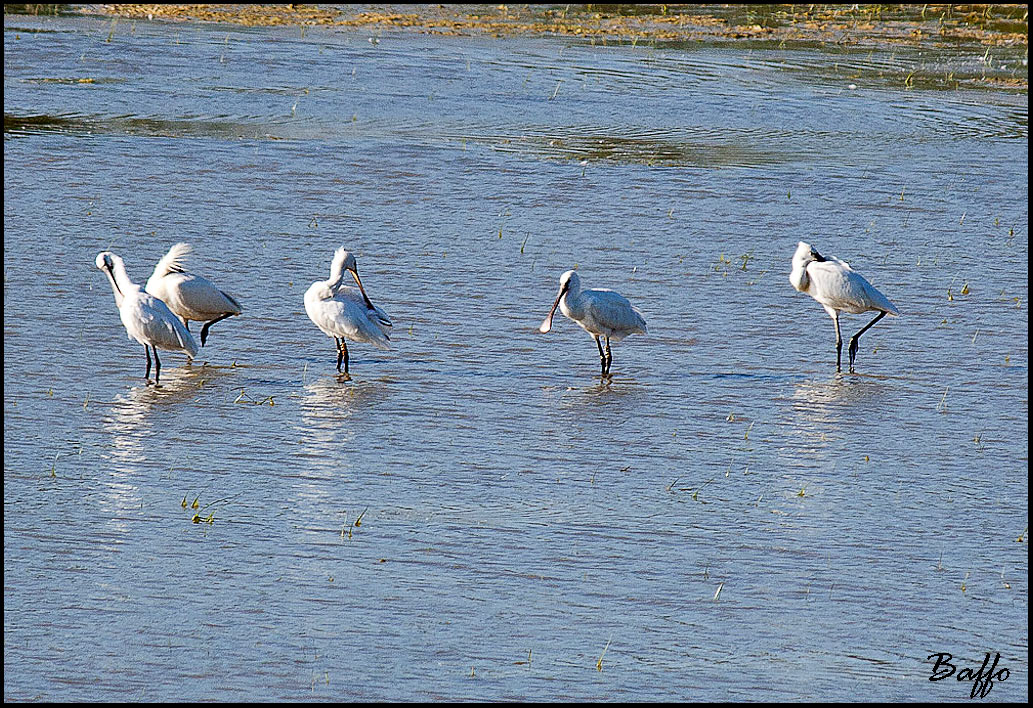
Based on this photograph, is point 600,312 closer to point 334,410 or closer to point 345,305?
point 345,305

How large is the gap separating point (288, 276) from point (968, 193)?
254 inches

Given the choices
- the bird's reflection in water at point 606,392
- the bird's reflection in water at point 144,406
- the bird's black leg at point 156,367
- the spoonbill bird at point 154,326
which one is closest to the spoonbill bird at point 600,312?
the bird's reflection in water at point 606,392

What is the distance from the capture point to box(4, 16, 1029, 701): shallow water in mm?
5629

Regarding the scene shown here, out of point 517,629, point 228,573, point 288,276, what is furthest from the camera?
point 288,276

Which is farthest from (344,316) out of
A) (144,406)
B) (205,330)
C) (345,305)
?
(144,406)

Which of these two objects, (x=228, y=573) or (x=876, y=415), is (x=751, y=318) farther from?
(x=228, y=573)

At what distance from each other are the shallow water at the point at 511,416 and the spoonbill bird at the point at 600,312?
212 millimetres

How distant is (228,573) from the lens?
6.11 metres

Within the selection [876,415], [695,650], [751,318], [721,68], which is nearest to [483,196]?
[751,318]

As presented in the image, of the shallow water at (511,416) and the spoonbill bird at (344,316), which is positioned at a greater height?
the spoonbill bird at (344,316)

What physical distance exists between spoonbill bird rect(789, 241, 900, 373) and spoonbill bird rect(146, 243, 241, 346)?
344 cm

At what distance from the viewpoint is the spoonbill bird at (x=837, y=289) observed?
9641mm

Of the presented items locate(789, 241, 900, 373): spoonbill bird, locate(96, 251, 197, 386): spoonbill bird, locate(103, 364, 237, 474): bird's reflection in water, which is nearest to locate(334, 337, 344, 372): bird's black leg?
locate(103, 364, 237, 474): bird's reflection in water

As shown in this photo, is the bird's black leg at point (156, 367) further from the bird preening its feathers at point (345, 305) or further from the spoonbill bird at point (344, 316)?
the spoonbill bird at point (344, 316)
